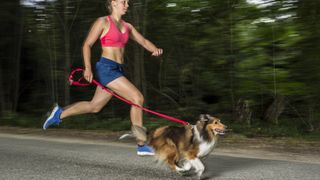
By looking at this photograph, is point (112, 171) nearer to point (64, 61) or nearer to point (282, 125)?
point (282, 125)

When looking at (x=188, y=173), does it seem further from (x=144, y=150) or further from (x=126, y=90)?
(x=126, y=90)

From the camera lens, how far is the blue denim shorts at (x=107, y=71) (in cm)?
576

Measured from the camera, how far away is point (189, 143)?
4902mm

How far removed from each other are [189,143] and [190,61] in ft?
25.0

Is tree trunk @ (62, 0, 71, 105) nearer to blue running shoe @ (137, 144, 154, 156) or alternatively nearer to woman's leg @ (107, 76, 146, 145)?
woman's leg @ (107, 76, 146, 145)

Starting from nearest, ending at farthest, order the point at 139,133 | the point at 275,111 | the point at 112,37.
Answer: the point at 139,133 < the point at 112,37 < the point at 275,111

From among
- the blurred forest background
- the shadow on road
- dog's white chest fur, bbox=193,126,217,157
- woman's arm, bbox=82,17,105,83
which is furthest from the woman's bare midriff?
the blurred forest background

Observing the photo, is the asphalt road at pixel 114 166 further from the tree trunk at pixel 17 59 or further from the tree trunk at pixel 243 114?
the tree trunk at pixel 17 59

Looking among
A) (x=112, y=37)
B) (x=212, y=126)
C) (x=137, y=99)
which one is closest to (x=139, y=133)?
(x=137, y=99)

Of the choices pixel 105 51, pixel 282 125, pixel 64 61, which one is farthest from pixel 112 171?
pixel 64 61

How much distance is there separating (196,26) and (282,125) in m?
4.85

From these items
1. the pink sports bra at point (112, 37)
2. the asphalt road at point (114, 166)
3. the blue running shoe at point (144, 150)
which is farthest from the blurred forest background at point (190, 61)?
the blue running shoe at point (144, 150)

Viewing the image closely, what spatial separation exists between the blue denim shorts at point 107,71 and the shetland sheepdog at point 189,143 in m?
1.10

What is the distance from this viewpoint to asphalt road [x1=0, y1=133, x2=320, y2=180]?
5555mm
